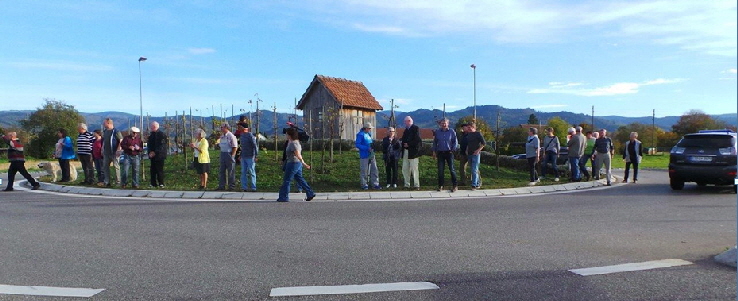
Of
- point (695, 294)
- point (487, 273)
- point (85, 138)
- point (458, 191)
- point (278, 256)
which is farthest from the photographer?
point (85, 138)

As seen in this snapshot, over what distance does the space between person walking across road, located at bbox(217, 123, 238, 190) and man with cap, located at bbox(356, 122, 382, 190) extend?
10.5 feet

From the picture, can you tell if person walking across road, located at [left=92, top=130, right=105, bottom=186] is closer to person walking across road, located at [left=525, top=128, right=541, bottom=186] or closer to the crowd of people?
the crowd of people

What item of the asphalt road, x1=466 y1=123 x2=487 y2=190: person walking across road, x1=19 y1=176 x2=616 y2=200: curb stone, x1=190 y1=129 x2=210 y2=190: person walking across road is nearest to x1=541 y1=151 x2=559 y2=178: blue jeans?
x1=19 y1=176 x2=616 y2=200: curb stone

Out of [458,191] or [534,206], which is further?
[458,191]

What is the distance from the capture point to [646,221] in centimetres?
956

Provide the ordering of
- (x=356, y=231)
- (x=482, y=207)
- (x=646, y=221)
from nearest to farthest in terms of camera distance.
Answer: (x=356, y=231) < (x=646, y=221) < (x=482, y=207)

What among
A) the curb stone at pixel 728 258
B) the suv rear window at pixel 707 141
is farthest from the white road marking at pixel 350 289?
the suv rear window at pixel 707 141

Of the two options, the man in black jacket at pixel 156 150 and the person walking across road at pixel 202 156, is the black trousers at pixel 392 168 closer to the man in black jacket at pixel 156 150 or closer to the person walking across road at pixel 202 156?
the person walking across road at pixel 202 156

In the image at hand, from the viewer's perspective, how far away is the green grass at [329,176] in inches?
593

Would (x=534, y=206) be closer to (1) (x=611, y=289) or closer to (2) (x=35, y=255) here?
(1) (x=611, y=289)

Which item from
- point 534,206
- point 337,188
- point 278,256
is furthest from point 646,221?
point 337,188

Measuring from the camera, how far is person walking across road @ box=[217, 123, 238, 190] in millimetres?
14078

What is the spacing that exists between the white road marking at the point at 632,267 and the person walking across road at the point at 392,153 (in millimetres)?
8638

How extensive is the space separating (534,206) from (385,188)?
4305 millimetres
